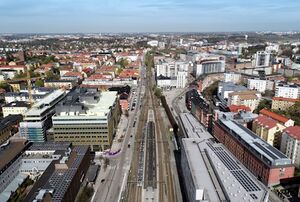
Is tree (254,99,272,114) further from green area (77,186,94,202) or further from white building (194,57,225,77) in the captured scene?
green area (77,186,94,202)

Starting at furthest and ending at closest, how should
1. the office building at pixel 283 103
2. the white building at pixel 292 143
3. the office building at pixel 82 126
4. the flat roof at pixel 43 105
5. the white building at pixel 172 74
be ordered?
the white building at pixel 172 74, the office building at pixel 283 103, the flat roof at pixel 43 105, the office building at pixel 82 126, the white building at pixel 292 143

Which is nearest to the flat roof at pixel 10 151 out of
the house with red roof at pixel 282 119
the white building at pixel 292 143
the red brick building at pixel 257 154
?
the red brick building at pixel 257 154

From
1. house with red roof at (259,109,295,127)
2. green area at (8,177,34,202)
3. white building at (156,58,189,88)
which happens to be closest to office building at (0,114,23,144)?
green area at (8,177,34,202)

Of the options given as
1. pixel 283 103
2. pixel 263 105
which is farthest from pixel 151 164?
pixel 283 103

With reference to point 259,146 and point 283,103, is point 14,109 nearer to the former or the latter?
point 259,146

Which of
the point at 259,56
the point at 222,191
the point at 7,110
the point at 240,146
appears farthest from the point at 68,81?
the point at 259,56

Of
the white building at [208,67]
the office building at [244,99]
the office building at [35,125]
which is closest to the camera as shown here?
the office building at [35,125]

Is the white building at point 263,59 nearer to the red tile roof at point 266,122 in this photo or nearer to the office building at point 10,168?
the red tile roof at point 266,122
